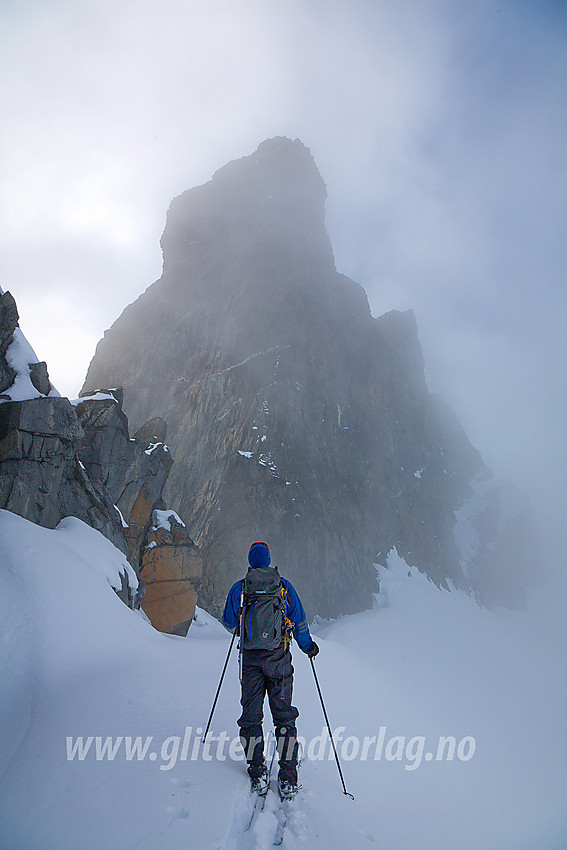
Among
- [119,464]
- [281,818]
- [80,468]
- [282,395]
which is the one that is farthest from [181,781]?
[282,395]

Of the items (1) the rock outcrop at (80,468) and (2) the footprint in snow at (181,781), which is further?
(1) the rock outcrop at (80,468)

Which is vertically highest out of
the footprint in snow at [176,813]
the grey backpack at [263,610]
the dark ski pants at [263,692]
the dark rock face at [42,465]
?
the dark rock face at [42,465]

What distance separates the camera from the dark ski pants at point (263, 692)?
12.5 ft

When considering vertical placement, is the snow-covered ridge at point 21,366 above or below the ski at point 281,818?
above

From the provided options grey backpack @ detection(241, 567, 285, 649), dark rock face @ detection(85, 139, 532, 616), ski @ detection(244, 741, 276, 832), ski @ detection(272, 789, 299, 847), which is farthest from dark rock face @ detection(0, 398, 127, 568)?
dark rock face @ detection(85, 139, 532, 616)

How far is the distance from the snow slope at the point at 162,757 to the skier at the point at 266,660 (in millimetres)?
262

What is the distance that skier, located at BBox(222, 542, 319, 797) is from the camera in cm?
365

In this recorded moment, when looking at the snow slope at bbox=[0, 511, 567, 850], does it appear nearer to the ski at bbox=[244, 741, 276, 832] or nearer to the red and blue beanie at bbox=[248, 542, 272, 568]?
the ski at bbox=[244, 741, 276, 832]

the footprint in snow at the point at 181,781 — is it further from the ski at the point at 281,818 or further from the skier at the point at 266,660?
the ski at the point at 281,818

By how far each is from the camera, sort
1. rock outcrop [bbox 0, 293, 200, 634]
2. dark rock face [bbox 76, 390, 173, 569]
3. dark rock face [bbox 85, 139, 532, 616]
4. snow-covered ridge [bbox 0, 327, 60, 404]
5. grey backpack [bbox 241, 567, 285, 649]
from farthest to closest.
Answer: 1. dark rock face [bbox 85, 139, 532, 616]
2. dark rock face [bbox 76, 390, 173, 569]
3. snow-covered ridge [bbox 0, 327, 60, 404]
4. rock outcrop [bbox 0, 293, 200, 634]
5. grey backpack [bbox 241, 567, 285, 649]

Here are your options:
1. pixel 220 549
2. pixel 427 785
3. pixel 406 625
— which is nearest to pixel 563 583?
pixel 406 625

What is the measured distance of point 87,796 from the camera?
3.01 m

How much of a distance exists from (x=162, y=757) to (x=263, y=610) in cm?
152

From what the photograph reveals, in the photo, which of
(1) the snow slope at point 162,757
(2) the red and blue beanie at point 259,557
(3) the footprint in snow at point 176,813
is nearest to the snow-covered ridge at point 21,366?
(1) the snow slope at point 162,757
